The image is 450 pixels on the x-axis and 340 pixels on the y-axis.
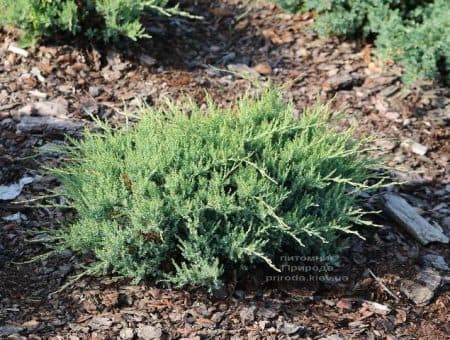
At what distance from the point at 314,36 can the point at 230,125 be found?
2.07 metres

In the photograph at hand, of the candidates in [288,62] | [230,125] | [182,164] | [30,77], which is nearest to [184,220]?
[182,164]

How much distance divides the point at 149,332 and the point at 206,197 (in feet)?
1.96

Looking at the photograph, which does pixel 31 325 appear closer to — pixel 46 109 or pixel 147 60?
pixel 46 109

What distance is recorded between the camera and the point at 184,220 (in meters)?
3.22

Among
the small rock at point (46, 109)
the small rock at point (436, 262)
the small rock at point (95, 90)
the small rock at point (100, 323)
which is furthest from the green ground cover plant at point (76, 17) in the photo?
the small rock at point (436, 262)

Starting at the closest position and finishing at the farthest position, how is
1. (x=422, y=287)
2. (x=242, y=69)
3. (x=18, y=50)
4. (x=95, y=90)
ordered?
(x=422, y=287) < (x=95, y=90) < (x=18, y=50) < (x=242, y=69)

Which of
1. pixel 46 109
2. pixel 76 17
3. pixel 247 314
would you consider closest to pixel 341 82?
pixel 76 17

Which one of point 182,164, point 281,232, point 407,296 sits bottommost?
point 407,296

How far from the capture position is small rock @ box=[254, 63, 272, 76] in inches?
195

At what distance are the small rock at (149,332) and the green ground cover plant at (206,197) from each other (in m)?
0.21

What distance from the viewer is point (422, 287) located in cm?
351

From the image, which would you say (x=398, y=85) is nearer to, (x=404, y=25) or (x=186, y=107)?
(x=404, y=25)

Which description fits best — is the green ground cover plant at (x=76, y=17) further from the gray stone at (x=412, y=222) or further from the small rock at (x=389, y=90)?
the gray stone at (x=412, y=222)

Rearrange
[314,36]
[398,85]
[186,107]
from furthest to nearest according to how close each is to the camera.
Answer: [314,36] → [398,85] → [186,107]
